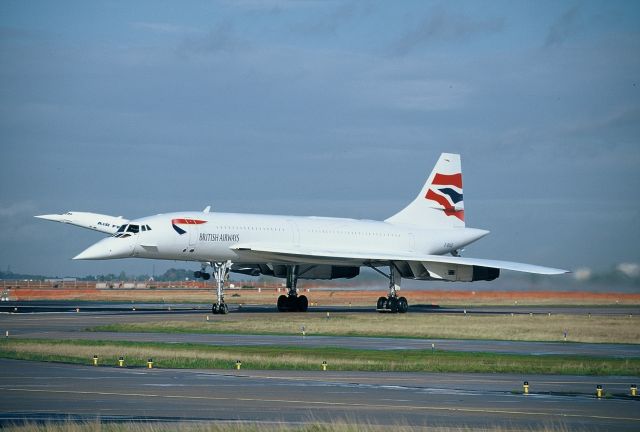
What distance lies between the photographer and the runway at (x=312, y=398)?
19156 mm

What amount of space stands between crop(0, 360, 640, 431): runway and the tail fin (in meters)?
44.9

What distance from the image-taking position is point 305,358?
32062 mm

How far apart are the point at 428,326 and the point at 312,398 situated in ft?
89.5

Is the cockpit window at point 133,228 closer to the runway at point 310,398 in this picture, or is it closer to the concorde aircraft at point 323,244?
the concorde aircraft at point 323,244

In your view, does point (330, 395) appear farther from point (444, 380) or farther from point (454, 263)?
point (454, 263)

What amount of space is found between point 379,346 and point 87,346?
9758 millimetres

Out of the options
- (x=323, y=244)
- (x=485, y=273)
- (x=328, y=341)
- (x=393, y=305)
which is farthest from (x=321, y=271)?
(x=328, y=341)

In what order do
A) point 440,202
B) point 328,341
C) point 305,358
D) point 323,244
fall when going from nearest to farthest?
1. point 305,358
2. point 328,341
3. point 323,244
4. point 440,202

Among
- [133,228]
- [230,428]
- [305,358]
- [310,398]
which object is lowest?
[230,428]

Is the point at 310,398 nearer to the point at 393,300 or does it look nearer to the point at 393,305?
the point at 393,305

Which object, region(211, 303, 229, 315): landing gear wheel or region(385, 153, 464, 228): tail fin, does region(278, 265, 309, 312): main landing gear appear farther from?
region(385, 153, 464, 228): tail fin

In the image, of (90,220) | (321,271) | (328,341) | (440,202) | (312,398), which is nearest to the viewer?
(312,398)

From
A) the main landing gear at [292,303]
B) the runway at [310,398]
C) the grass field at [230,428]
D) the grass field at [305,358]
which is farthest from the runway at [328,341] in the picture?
the grass field at [230,428]

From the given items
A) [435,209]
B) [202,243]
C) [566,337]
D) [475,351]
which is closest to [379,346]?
[475,351]
